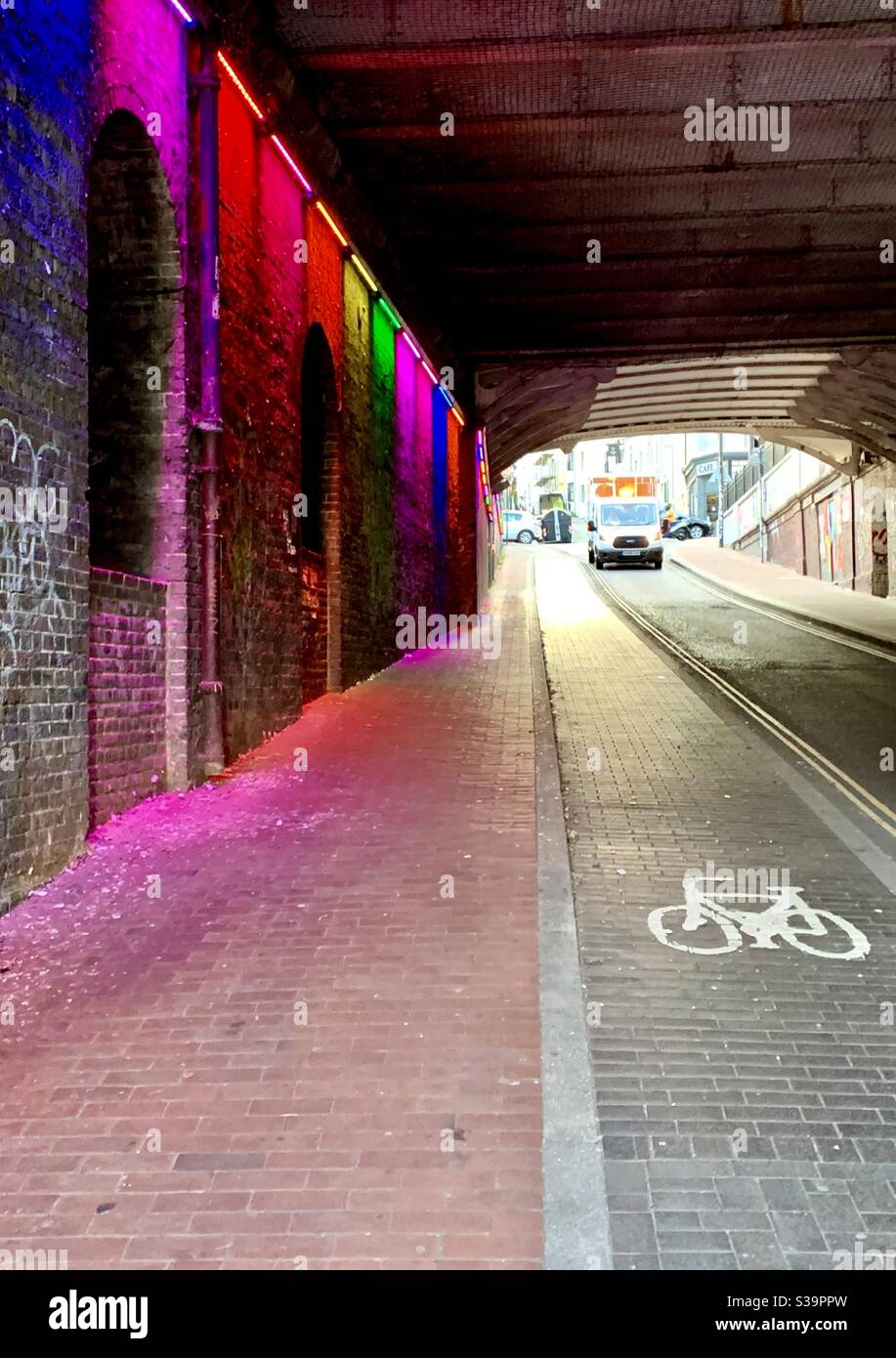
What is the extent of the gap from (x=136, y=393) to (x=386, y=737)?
4036mm

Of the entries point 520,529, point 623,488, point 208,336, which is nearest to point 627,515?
point 623,488

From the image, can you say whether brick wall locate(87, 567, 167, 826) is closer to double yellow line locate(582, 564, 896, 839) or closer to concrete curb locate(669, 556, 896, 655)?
double yellow line locate(582, 564, 896, 839)

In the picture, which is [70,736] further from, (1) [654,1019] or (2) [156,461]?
(1) [654,1019]

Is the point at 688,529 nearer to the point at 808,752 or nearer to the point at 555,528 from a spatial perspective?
the point at 555,528

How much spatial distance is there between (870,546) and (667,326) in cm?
1329

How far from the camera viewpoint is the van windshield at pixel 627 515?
125 feet

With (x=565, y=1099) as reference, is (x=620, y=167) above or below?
above

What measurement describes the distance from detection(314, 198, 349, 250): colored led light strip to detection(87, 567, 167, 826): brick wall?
568cm

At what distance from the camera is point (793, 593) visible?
3045cm

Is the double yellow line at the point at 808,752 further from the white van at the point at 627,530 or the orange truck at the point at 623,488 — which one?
the orange truck at the point at 623,488

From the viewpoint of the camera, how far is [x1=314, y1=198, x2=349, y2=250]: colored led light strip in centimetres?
1135

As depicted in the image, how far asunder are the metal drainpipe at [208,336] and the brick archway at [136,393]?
0.29 m

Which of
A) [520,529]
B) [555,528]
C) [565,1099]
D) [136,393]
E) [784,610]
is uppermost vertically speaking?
[555,528]
